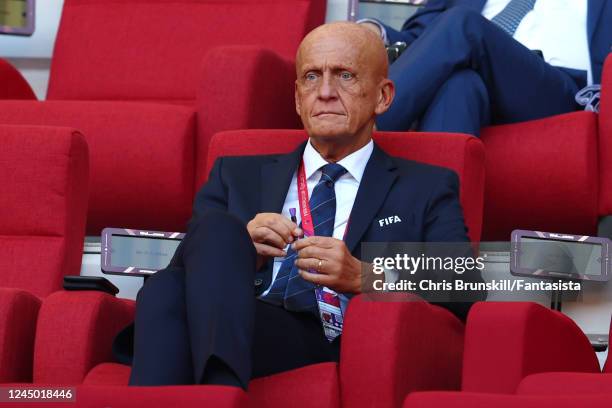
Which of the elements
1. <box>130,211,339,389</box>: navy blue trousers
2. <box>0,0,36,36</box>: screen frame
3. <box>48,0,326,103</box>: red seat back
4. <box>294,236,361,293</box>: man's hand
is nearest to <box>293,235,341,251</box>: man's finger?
<box>294,236,361,293</box>: man's hand

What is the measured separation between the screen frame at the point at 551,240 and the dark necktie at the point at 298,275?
0.40 m

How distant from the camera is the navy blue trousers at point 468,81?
3.28 metres

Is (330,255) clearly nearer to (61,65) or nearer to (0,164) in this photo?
(0,164)

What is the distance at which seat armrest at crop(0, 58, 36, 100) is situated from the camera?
3.77m

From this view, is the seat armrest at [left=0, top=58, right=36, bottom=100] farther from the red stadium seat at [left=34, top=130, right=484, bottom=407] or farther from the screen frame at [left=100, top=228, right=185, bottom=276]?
the red stadium seat at [left=34, top=130, right=484, bottom=407]

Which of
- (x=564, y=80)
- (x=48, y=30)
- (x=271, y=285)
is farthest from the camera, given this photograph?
(x=48, y=30)

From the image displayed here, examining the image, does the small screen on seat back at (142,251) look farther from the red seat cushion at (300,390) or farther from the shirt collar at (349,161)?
the red seat cushion at (300,390)

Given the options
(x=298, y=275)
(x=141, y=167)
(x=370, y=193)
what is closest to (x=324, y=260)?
(x=298, y=275)

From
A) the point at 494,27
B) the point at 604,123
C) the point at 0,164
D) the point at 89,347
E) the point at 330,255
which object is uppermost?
the point at 494,27

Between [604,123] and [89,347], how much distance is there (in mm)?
1387

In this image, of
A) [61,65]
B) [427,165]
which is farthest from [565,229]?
[61,65]

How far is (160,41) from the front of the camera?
4027 millimetres

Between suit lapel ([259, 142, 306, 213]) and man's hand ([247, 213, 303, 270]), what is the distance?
0.19 meters

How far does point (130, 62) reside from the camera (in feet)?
13.1
